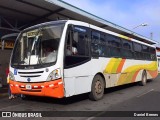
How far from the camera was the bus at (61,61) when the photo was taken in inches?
352

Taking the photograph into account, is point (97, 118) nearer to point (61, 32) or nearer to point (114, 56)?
point (61, 32)

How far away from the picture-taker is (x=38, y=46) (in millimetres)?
9625

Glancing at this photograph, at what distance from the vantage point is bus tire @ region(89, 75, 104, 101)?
10.7 metres

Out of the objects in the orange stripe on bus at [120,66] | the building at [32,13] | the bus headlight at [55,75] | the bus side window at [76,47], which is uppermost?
the building at [32,13]

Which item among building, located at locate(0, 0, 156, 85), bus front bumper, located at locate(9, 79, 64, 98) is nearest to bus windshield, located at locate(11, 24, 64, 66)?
bus front bumper, located at locate(9, 79, 64, 98)

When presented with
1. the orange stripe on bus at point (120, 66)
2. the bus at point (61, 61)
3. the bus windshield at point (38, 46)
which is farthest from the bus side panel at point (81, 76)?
the orange stripe on bus at point (120, 66)

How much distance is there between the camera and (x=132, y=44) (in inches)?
635

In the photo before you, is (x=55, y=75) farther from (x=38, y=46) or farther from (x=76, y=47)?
(x=76, y=47)

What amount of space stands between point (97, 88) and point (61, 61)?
2.64 m

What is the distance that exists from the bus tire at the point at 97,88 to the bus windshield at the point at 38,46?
2.37 m

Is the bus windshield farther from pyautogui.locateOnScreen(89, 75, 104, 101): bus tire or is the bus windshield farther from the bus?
pyautogui.locateOnScreen(89, 75, 104, 101): bus tire

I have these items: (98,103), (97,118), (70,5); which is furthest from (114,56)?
(97,118)

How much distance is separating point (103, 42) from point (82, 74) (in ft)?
8.84

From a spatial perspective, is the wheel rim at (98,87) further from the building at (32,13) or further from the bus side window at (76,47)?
the building at (32,13)
